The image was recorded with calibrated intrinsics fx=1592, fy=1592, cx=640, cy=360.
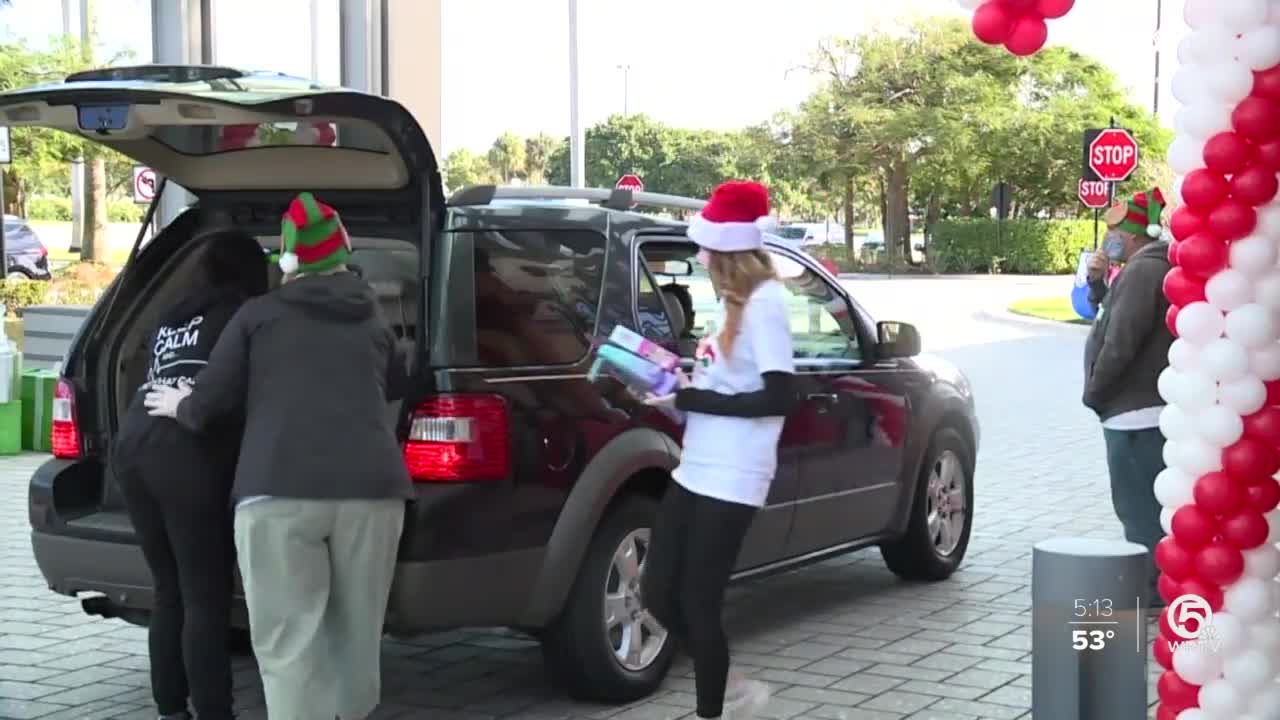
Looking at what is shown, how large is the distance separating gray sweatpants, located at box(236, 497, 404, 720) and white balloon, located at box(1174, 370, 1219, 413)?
232 cm

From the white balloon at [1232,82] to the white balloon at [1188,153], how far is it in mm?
140

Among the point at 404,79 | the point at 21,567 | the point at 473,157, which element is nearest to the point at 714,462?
the point at 21,567

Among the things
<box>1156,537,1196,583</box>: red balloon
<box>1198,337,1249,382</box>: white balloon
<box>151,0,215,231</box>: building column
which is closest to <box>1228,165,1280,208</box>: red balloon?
<box>1198,337,1249,382</box>: white balloon

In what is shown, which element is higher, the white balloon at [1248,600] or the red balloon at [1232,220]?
the red balloon at [1232,220]

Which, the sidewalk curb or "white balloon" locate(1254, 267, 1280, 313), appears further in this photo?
the sidewalk curb

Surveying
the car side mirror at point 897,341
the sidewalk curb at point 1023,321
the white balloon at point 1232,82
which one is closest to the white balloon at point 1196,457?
the white balloon at point 1232,82

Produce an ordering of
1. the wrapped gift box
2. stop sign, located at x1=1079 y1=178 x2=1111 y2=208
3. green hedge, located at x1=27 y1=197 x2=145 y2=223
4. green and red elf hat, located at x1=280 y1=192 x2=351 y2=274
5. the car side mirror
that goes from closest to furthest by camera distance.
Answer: green and red elf hat, located at x1=280 y1=192 x2=351 y2=274 → the car side mirror → the wrapped gift box → green hedge, located at x1=27 y1=197 x2=145 y2=223 → stop sign, located at x1=1079 y1=178 x2=1111 y2=208

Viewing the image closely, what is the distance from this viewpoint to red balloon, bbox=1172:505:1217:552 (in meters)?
4.25

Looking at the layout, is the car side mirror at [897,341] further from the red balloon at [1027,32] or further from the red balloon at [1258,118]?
the red balloon at [1258,118]

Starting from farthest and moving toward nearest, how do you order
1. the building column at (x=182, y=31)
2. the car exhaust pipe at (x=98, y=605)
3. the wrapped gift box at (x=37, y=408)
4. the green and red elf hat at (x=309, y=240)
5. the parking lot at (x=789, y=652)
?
the building column at (x=182, y=31)
the wrapped gift box at (x=37, y=408)
the parking lot at (x=789, y=652)
the car exhaust pipe at (x=98, y=605)
the green and red elf hat at (x=309, y=240)

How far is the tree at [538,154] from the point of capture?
9456 cm

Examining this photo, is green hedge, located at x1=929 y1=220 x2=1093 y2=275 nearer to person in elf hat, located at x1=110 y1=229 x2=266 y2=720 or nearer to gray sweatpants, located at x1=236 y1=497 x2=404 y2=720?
person in elf hat, located at x1=110 y1=229 x2=266 y2=720

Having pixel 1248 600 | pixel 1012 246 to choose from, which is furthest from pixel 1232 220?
pixel 1012 246

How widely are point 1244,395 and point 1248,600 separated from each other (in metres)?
0.54
